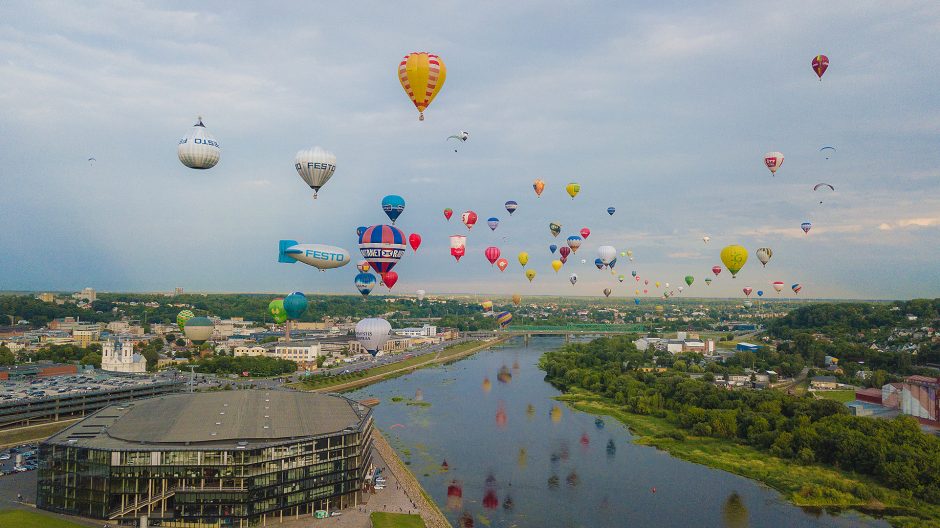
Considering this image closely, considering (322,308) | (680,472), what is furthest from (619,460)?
(322,308)

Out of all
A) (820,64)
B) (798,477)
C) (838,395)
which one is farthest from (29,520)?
(838,395)

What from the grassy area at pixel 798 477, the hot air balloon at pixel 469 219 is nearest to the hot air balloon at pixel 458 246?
the hot air balloon at pixel 469 219

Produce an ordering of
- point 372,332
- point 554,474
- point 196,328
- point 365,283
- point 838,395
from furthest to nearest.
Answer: point 196,328, point 838,395, point 365,283, point 372,332, point 554,474

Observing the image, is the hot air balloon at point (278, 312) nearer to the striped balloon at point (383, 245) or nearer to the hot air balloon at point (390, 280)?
the hot air balloon at point (390, 280)

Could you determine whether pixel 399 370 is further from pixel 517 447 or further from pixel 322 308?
pixel 322 308

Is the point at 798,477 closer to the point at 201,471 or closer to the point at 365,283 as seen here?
the point at 201,471

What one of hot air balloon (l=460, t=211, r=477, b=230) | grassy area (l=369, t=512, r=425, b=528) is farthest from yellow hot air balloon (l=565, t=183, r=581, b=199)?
grassy area (l=369, t=512, r=425, b=528)
